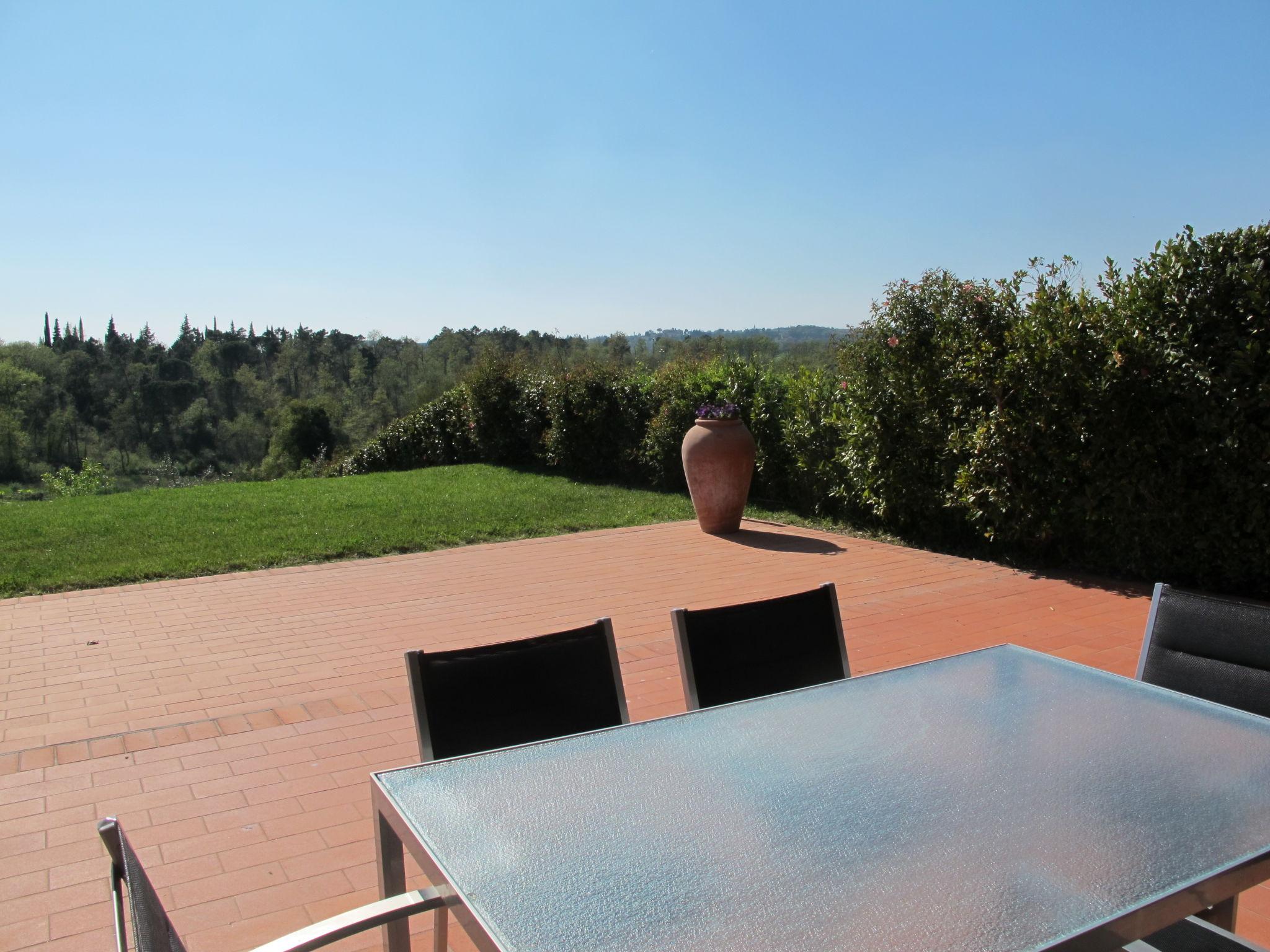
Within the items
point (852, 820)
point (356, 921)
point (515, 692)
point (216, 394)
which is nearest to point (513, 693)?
point (515, 692)

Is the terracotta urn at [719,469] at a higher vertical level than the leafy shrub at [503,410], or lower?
lower

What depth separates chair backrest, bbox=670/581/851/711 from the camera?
7.77ft

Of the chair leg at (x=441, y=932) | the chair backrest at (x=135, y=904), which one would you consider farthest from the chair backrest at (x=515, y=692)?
the chair backrest at (x=135, y=904)

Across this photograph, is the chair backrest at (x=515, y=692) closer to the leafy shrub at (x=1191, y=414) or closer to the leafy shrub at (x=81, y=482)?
the leafy shrub at (x=1191, y=414)

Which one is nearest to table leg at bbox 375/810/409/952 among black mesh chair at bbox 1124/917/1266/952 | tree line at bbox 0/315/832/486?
black mesh chair at bbox 1124/917/1266/952

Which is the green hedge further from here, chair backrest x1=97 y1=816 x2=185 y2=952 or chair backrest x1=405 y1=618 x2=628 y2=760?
chair backrest x1=97 y1=816 x2=185 y2=952

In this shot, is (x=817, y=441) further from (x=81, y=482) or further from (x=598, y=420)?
(x=81, y=482)

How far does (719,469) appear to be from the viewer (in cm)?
888

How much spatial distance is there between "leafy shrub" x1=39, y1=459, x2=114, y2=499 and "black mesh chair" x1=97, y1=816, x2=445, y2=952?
2583cm

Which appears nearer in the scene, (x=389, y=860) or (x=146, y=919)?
(x=146, y=919)

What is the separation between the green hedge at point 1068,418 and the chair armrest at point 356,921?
6.09 metres

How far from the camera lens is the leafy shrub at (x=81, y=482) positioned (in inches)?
976

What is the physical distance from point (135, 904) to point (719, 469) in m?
8.00

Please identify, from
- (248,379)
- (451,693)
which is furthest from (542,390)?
(248,379)
